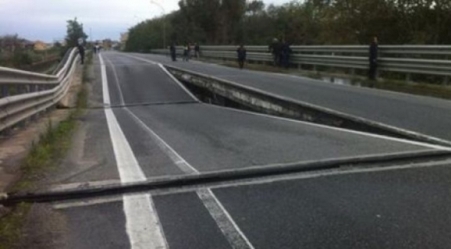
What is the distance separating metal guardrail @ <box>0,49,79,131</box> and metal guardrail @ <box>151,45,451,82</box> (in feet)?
37.1

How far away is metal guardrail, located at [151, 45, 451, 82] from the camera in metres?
18.7

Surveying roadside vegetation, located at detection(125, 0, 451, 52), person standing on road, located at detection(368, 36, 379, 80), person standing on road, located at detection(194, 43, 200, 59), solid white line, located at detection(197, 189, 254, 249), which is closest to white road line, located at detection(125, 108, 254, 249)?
solid white line, located at detection(197, 189, 254, 249)

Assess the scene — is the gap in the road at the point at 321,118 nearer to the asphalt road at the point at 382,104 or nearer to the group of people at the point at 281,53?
the asphalt road at the point at 382,104

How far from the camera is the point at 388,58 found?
22.1 meters

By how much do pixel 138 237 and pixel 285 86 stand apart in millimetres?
15821

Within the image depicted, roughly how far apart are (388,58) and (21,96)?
1493 cm

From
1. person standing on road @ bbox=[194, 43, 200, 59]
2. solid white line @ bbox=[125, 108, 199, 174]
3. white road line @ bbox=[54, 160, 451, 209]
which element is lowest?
person standing on road @ bbox=[194, 43, 200, 59]

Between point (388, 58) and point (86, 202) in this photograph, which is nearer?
point (86, 202)

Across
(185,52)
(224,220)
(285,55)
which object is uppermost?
(224,220)

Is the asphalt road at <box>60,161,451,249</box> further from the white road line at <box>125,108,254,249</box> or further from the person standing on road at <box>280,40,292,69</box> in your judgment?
the person standing on road at <box>280,40,292,69</box>

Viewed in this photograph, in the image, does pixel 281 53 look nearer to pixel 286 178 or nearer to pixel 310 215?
pixel 286 178

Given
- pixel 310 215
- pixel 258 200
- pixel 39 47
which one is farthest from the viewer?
pixel 39 47

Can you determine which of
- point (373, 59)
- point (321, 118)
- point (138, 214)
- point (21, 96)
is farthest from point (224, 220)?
point (373, 59)

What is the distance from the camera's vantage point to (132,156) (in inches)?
336
